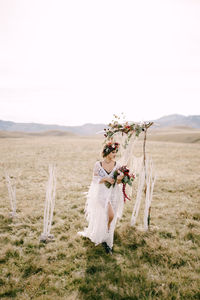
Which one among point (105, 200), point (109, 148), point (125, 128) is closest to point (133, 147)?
point (125, 128)

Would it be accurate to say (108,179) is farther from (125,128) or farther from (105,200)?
(125,128)

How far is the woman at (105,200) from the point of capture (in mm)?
5242

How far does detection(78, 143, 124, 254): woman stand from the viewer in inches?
206

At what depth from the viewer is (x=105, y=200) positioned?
5.32m

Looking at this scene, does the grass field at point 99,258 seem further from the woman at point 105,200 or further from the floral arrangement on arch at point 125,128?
the floral arrangement on arch at point 125,128

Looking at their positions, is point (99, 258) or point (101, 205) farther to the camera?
point (101, 205)

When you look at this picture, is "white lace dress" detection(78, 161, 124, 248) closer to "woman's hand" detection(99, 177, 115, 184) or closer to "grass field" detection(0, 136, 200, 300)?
"woman's hand" detection(99, 177, 115, 184)

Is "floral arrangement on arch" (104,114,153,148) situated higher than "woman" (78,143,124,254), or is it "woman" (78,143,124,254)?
"floral arrangement on arch" (104,114,153,148)

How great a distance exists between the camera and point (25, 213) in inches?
279

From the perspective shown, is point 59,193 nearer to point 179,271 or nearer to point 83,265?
point 83,265

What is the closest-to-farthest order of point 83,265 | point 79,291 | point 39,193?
point 79,291
point 83,265
point 39,193

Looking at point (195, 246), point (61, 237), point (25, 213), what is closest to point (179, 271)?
point (195, 246)

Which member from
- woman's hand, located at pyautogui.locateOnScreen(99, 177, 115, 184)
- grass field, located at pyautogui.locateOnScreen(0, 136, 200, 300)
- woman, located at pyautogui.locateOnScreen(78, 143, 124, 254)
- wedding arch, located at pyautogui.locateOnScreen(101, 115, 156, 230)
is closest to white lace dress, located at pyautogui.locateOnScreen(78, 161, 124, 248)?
woman, located at pyautogui.locateOnScreen(78, 143, 124, 254)

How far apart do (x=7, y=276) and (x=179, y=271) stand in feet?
11.8
